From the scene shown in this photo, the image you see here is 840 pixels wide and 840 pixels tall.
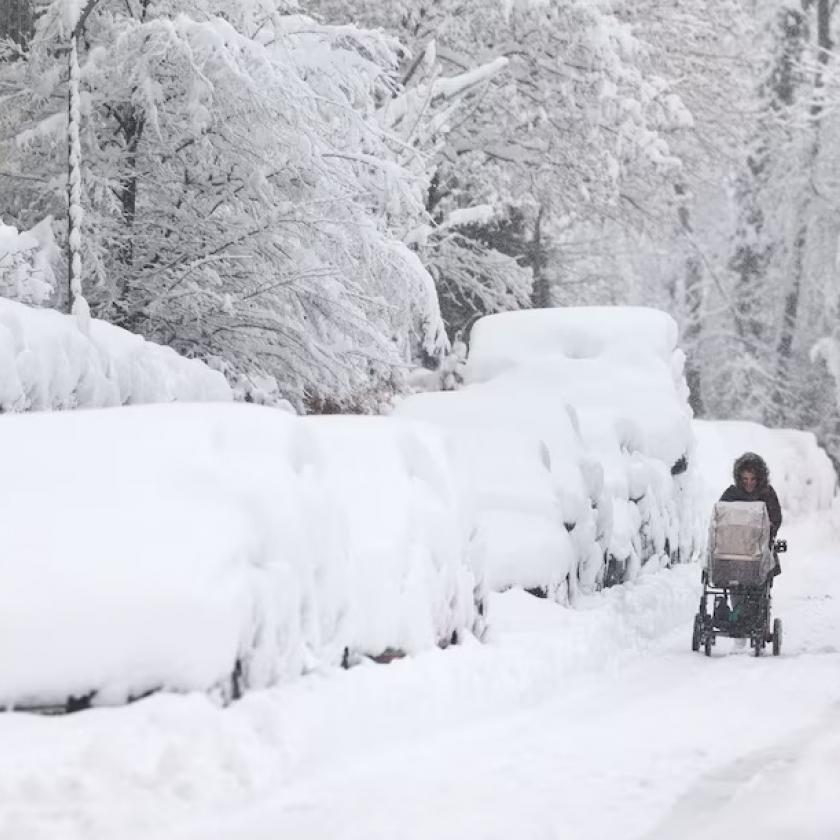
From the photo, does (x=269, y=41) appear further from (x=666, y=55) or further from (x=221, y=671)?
(x=666, y=55)

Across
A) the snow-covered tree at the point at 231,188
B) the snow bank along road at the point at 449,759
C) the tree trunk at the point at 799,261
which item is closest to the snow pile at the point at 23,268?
the snow-covered tree at the point at 231,188

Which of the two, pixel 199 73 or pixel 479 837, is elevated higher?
pixel 199 73

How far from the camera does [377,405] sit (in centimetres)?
1809

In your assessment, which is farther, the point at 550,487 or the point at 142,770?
the point at 550,487

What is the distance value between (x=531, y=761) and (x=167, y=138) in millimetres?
7985

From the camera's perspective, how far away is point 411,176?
1363cm

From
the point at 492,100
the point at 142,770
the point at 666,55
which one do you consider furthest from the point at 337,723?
the point at 666,55

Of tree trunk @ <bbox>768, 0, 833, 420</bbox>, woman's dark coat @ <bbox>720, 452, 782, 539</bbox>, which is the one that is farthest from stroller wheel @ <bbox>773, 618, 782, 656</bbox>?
tree trunk @ <bbox>768, 0, 833, 420</bbox>

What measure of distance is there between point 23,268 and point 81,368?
3.73 feet

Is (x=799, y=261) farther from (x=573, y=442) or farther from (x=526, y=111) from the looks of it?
(x=573, y=442)

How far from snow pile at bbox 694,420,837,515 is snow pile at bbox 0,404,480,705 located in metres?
16.4

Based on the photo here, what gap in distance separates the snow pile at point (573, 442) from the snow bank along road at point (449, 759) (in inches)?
64.2

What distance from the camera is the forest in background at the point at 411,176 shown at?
13.0 meters

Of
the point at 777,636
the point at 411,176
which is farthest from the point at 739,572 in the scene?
Answer: the point at 411,176
